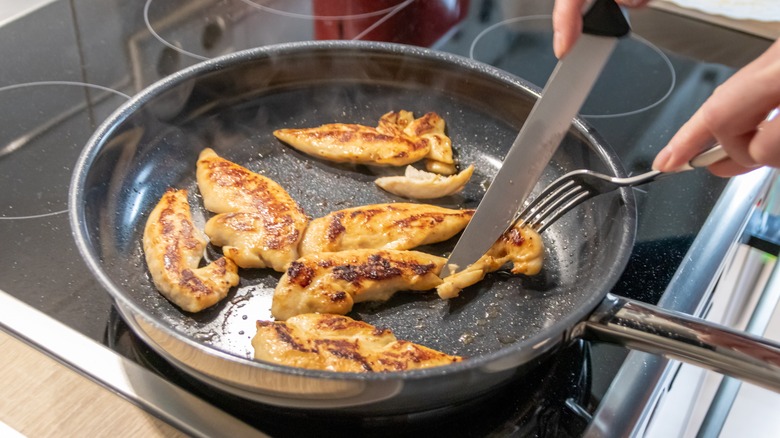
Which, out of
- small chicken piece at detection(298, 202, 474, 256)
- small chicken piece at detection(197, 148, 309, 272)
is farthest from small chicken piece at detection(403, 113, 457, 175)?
small chicken piece at detection(197, 148, 309, 272)

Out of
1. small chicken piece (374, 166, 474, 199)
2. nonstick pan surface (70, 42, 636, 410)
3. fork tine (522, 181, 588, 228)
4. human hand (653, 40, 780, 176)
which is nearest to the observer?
human hand (653, 40, 780, 176)

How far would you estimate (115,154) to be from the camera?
1.11 m

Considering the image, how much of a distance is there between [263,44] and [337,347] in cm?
90

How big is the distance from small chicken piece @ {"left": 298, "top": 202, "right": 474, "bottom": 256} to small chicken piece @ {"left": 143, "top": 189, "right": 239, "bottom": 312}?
0.13 meters

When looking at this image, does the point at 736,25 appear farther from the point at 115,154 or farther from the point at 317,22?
the point at 115,154

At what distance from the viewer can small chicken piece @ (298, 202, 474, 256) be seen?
1.09 metres

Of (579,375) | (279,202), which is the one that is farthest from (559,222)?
(279,202)

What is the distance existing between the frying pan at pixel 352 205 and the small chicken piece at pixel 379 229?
1.9 inches

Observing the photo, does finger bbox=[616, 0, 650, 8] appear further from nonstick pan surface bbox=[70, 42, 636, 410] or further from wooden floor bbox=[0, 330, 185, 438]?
wooden floor bbox=[0, 330, 185, 438]

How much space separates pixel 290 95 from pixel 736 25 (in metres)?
1.11

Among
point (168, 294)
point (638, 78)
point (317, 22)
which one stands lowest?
point (168, 294)

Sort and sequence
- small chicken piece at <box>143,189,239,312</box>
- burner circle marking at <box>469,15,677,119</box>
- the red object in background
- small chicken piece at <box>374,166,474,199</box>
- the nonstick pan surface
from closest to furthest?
1. the nonstick pan surface
2. small chicken piece at <box>143,189,239,312</box>
3. small chicken piece at <box>374,166,474,199</box>
4. burner circle marking at <box>469,15,677,119</box>
5. the red object in background

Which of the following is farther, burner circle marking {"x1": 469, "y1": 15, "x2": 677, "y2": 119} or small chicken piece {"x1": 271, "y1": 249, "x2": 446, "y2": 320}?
burner circle marking {"x1": 469, "y1": 15, "x2": 677, "y2": 119}

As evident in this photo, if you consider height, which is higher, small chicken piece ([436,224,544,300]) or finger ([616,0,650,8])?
finger ([616,0,650,8])
